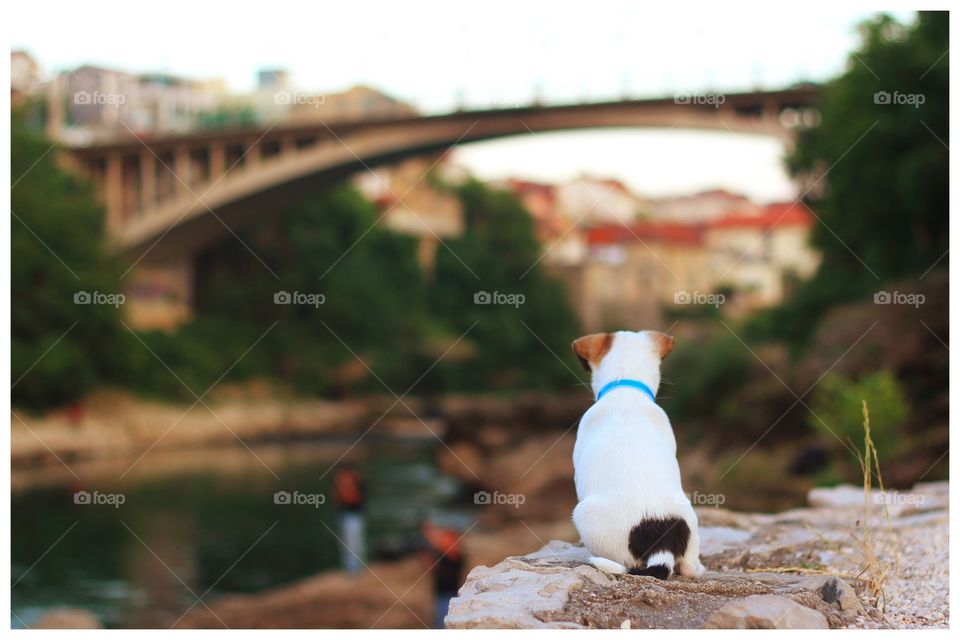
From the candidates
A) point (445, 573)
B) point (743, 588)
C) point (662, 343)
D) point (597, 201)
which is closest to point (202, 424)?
point (445, 573)

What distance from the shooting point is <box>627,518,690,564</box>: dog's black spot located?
→ 13.8 ft

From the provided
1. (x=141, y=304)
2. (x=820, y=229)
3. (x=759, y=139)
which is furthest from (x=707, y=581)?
(x=141, y=304)

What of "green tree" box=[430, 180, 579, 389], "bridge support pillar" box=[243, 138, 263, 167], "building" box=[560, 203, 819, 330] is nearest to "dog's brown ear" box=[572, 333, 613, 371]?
"bridge support pillar" box=[243, 138, 263, 167]

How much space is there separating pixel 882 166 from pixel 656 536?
659 inches

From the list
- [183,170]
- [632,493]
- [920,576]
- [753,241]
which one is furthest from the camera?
[753,241]

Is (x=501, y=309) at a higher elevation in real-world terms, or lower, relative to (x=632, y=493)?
higher

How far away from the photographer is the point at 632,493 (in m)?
4.18

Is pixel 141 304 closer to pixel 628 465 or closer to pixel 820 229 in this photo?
pixel 820 229

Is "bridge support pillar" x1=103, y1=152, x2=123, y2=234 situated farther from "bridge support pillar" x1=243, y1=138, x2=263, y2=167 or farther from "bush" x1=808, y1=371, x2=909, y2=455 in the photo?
"bush" x1=808, y1=371, x2=909, y2=455

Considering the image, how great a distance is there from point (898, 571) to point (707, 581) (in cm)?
132

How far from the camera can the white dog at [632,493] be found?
420cm

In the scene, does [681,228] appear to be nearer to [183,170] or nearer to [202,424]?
[202,424]

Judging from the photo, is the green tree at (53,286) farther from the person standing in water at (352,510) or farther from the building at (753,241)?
the building at (753,241)

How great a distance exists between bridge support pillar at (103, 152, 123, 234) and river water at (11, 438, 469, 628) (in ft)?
23.8
